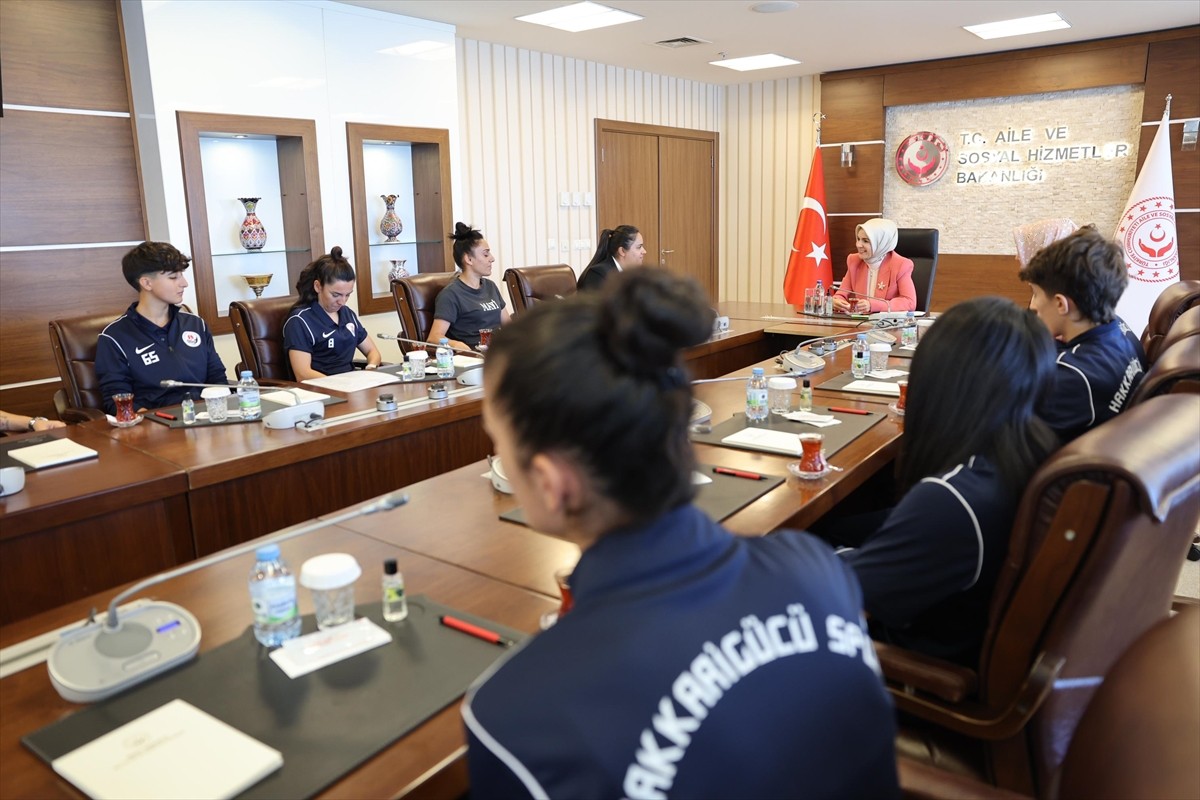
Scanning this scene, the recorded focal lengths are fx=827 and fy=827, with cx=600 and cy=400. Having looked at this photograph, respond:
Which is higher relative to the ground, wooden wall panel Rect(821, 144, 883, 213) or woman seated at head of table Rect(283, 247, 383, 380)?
wooden wall panel Rect(821, 144, 883, 213)

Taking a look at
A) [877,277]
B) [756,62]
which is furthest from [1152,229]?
[756,62]

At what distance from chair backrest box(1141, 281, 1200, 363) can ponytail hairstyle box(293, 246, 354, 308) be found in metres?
3.07

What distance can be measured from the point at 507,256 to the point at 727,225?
2.73 metres

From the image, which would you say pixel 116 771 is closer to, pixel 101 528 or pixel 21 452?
pixel 101 528

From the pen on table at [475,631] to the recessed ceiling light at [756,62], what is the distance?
5556mm

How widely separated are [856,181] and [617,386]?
6.61 metres

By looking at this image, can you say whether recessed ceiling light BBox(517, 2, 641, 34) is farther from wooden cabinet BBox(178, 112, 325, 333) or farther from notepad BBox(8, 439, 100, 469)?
notepad BBox(8, 439, 100, 469)

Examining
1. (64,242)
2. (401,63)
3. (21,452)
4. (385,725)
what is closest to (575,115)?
(401,63)

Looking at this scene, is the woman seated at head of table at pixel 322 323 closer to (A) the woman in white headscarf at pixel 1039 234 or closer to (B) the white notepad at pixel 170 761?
(B) the white notepad at pixel 170 761

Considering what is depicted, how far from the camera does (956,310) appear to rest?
4.67 ft

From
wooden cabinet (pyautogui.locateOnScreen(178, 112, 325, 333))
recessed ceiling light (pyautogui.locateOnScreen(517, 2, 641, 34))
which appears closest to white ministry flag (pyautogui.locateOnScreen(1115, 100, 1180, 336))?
recessed ceiling light (pyautogui.locateOnScreen(517, 2, 641, 34))

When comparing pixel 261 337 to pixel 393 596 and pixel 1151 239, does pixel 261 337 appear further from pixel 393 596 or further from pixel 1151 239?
pixel 1151 239

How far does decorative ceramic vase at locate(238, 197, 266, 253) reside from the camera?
4129mm

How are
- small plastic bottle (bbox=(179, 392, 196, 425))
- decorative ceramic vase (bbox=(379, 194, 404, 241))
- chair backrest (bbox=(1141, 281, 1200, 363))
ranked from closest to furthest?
small plastic bottle (bbox=(179, 392, 196, 425)) < chair backrest (bbox=(1141, 281, 1200, 363)) < decorative ceramic vase (bbox=(379, 194, 404, 241))
